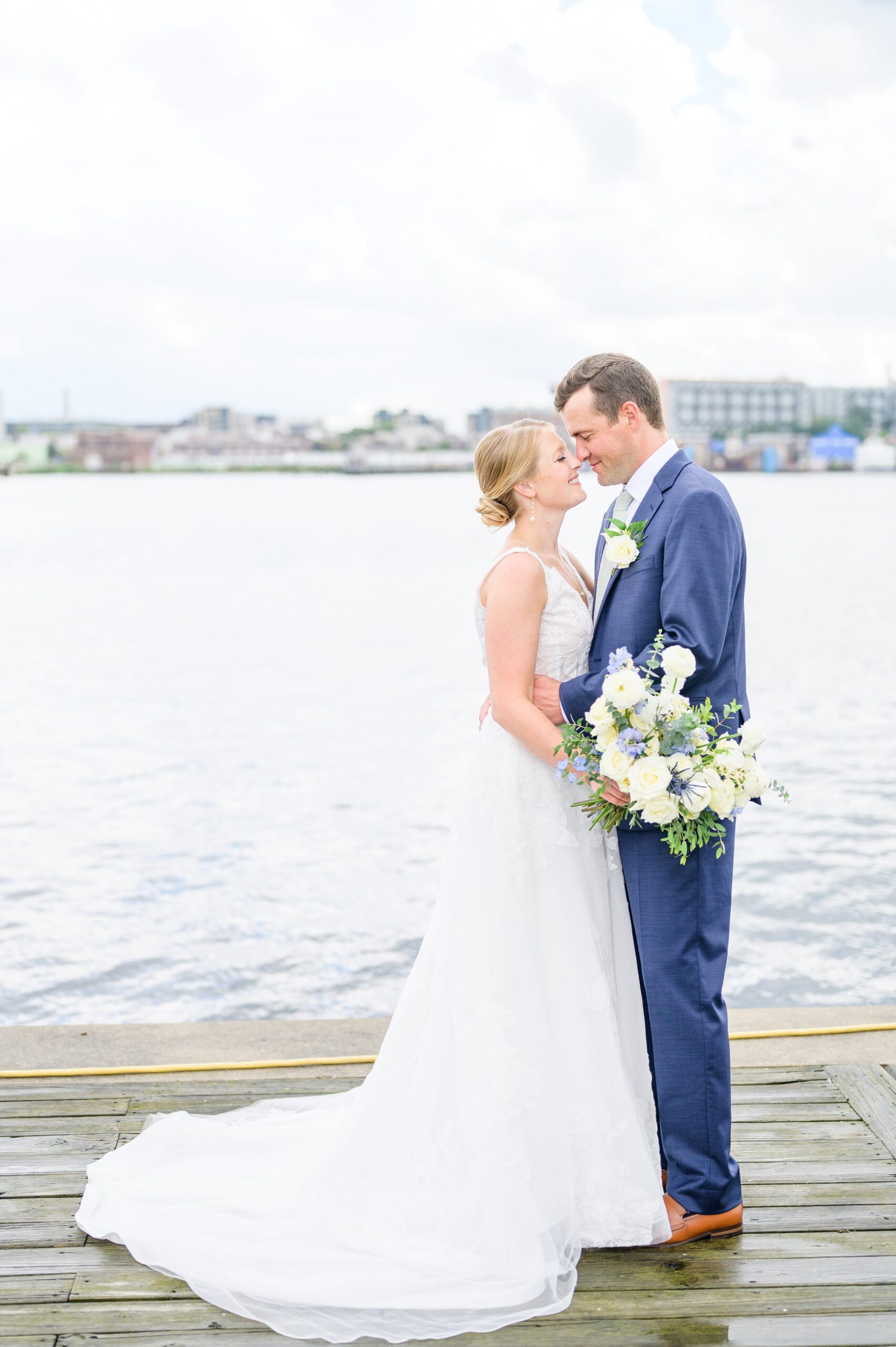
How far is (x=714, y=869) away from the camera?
110 inches

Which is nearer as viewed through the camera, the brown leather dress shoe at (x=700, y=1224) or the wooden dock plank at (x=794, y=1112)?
the brown leather dress shoe at (x=700, y=1224)

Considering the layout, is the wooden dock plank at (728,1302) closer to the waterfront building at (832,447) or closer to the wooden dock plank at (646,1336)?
the wooden dock plank at (646,1336)

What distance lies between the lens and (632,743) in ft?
8.53

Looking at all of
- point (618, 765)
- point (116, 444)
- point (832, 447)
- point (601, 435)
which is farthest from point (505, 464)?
point (116, 444)

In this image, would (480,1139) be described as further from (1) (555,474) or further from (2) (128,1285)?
(1) (555,474)

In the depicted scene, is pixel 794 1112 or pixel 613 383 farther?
pixel 794 1112

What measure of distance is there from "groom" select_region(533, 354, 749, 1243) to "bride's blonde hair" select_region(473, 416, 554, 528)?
10 centimetres

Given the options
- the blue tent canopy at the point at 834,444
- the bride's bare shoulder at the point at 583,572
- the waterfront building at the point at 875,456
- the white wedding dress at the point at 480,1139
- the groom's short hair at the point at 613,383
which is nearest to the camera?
the white wedding dress at the point at 480,1139

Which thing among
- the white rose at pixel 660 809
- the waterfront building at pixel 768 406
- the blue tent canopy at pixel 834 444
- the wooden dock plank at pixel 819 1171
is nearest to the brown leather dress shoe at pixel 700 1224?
the wooden dock plank at pixel 819 1171

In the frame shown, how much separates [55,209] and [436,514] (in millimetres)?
54218

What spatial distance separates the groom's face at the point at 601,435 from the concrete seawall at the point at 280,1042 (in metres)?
1.83

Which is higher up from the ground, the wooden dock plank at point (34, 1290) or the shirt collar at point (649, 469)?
the shirt collar at point (649, 469)

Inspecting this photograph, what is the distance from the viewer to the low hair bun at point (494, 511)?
294 centimetres

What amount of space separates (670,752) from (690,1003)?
1.90ft
